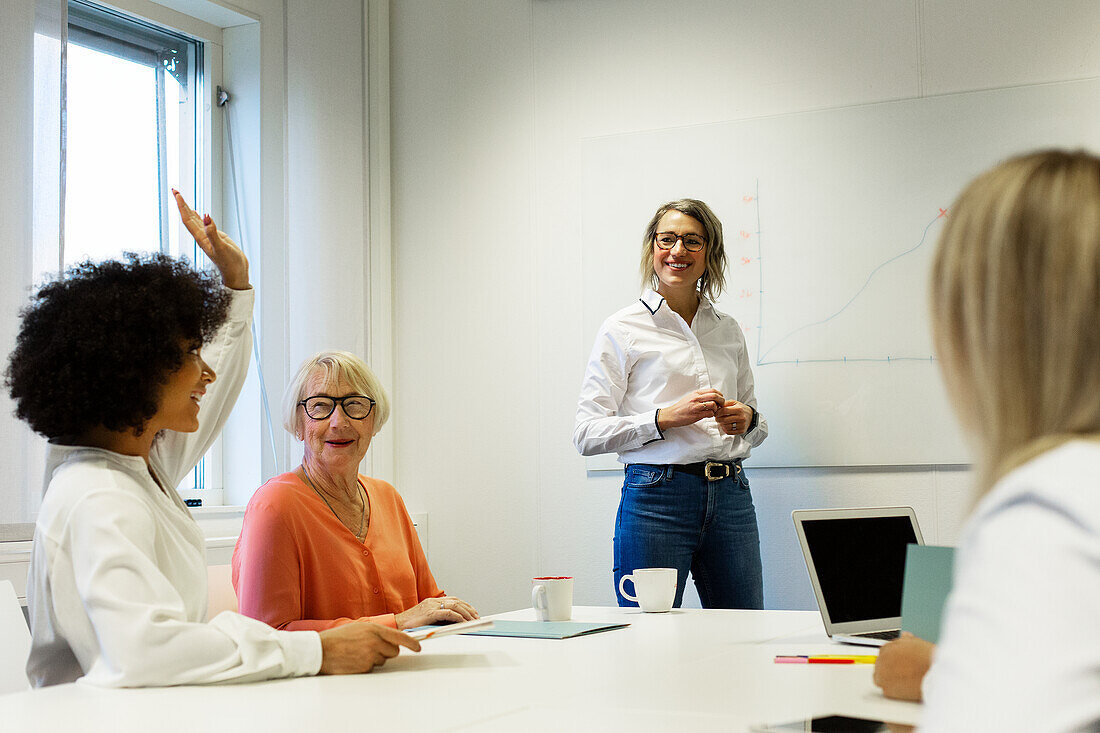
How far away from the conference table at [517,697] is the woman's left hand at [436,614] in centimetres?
22

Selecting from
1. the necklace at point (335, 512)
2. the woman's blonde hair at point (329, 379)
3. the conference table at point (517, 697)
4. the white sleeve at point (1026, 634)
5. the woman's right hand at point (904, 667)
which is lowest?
the conference table at point (517, 697)

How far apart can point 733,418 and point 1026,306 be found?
252 centimetres

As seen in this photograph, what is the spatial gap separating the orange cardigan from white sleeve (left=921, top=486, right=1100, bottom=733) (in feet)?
5.00

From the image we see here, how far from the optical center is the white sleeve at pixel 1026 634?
1.88 ft

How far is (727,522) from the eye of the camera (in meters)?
3.19

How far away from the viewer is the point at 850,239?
11.9 feet

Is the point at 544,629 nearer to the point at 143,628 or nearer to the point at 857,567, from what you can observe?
the point at 857,567

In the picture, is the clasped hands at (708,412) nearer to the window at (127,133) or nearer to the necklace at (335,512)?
the necklace at (335,512)

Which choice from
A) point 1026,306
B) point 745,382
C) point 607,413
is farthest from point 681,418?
point 1026,306

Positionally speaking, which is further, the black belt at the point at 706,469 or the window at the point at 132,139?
the window at the point at 132,139

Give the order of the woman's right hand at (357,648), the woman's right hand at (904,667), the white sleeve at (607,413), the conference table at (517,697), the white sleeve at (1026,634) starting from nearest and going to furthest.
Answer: the white sleeve at (1026,634)
the conference table at (517,697)
the woman's right hand at (904,667)
the woman's right hand at (357,648)
the white sleeve at (607,413)

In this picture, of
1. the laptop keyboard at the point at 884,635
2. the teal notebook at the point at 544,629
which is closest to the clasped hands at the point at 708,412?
the teal notebook at the point at 544,629

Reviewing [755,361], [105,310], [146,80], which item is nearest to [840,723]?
[105,310]

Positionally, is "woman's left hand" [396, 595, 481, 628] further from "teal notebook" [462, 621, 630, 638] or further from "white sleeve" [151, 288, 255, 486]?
"white sleeve" [151, 288, 255, 486]
